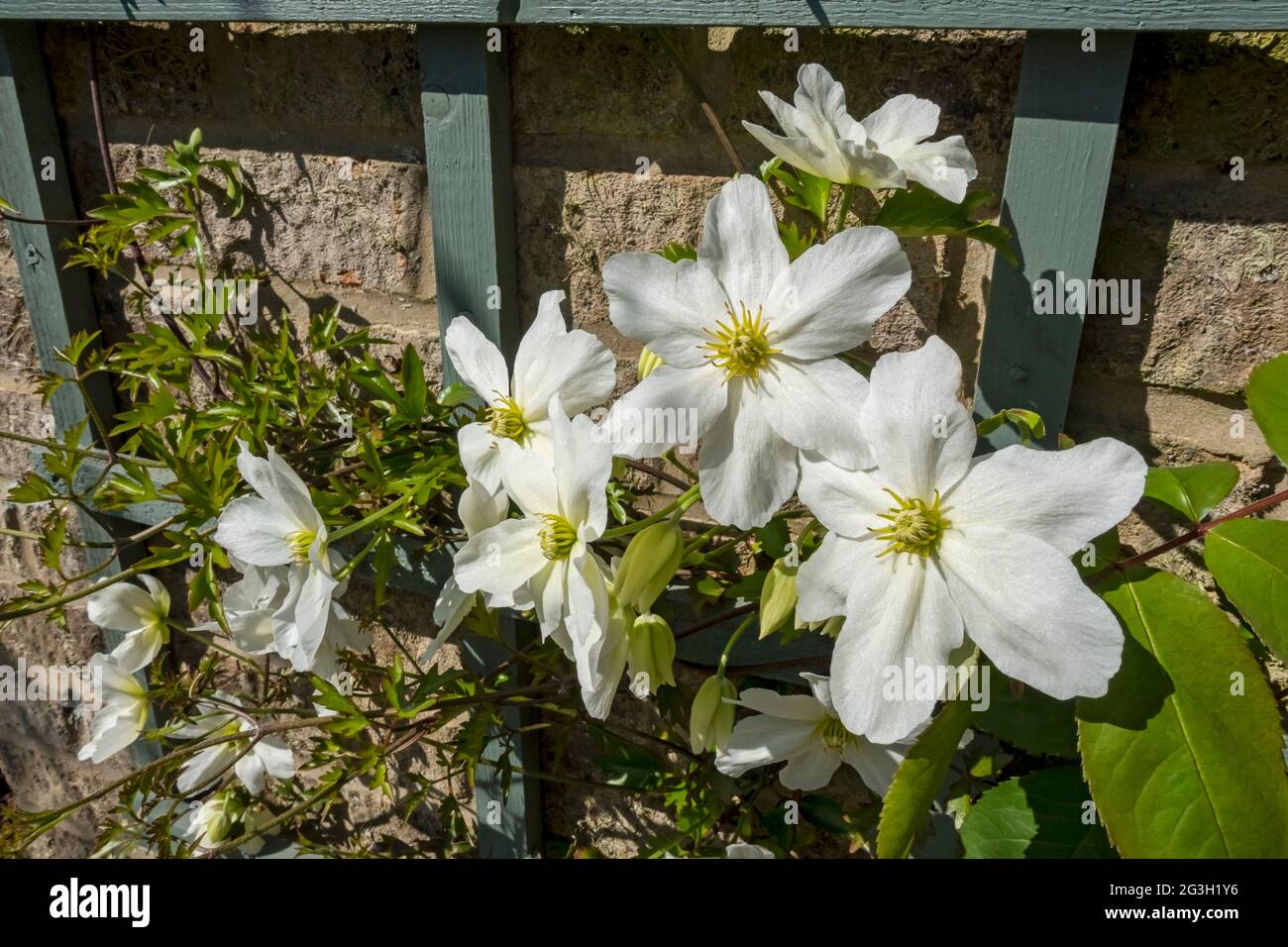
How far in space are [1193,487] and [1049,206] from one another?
299mm

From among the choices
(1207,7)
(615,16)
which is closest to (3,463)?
(615,16)

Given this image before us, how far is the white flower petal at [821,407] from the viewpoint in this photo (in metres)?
0.69

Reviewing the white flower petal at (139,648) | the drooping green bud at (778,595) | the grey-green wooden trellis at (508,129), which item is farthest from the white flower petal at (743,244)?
the white flower petal at (139,648)

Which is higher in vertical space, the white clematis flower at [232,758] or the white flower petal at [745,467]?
the white flower petal at [745,467]

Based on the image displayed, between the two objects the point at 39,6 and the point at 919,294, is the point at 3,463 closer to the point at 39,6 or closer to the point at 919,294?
the point at 39,6

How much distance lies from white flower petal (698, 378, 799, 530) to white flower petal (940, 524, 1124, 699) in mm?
142

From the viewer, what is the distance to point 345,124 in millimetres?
1263

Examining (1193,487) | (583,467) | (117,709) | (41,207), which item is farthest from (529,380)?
(41,207)

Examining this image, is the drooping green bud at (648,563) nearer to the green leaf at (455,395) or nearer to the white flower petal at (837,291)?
the white flower petal at (837,291)

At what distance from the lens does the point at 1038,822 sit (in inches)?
31.9

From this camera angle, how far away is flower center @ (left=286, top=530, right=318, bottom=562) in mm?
926

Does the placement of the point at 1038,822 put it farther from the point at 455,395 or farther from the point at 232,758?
the point at 232,758

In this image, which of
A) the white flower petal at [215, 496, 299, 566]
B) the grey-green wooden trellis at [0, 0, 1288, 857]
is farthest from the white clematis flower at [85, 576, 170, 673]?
the white flower petal at [215, 496, 299, 566]

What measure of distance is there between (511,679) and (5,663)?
1482 millimetres
